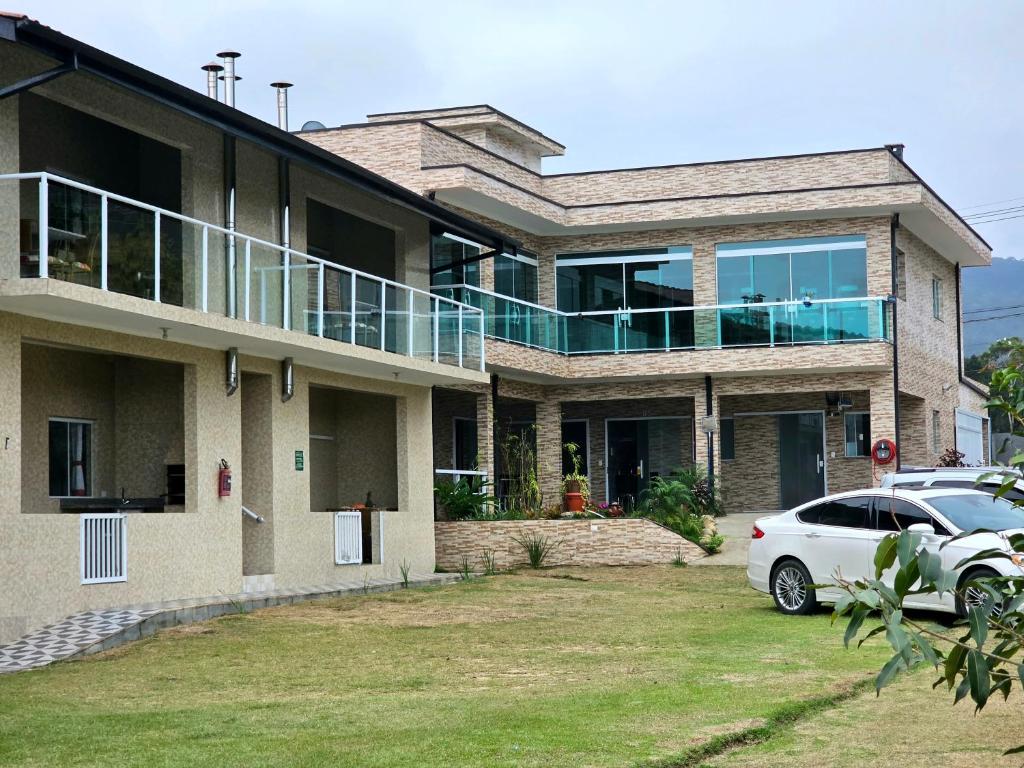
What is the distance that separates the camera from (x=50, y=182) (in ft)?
55.0

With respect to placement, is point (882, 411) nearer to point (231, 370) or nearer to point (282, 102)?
point (282, 102)

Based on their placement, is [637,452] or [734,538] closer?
[734,538]

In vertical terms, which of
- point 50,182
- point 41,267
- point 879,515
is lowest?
point 879,515

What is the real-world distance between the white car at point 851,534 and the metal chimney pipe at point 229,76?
13166 millimetres

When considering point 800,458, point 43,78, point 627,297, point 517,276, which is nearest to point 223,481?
point 43,78

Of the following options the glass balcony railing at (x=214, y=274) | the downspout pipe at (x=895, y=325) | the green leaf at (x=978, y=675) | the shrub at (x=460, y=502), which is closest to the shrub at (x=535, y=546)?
the shrub at (x=460, y=502)

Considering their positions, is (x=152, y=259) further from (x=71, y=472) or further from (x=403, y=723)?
(x=403, y=723)

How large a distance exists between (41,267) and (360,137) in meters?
16.7

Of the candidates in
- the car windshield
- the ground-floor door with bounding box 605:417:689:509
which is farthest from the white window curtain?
the ground-floor door with bounding box 605:417:689:509

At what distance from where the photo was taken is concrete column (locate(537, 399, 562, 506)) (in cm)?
3666

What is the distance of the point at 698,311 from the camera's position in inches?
1391

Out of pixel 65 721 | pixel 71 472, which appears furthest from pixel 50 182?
pixel 65 721

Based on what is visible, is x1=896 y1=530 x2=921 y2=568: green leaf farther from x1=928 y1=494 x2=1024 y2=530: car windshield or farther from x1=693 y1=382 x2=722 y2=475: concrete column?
x1=693 y1=382 x2=722 y2=475: concrete column

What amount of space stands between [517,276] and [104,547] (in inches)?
756
